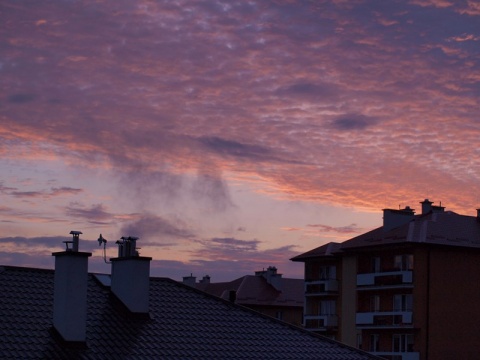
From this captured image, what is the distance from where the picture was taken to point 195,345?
89.7ft

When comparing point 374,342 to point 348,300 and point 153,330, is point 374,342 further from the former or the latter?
point 153,330

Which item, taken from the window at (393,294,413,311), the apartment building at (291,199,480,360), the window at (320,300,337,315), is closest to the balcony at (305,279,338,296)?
the window at (320,300,337,315)

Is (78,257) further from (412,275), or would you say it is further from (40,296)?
(412,275)

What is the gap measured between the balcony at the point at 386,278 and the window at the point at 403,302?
118cm

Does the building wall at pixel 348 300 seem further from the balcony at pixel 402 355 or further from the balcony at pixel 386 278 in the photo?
the balcony at pixel 402 355

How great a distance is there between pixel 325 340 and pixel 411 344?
4564cm

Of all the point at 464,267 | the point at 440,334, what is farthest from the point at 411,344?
the point at 464,267

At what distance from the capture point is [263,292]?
12075 centimetres

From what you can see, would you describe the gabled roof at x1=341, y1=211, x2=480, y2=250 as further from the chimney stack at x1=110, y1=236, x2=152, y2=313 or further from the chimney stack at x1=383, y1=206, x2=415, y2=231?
the chimney stack at x1=110, y1=236, x2=152, y2=313

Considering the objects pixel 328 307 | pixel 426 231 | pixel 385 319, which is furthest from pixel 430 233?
pixel 328 307

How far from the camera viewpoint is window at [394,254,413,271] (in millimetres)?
74562

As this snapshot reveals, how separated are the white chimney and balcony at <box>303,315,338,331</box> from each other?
2338 inches

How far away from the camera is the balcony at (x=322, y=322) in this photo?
83.6 metres

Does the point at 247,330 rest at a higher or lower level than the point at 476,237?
lower
